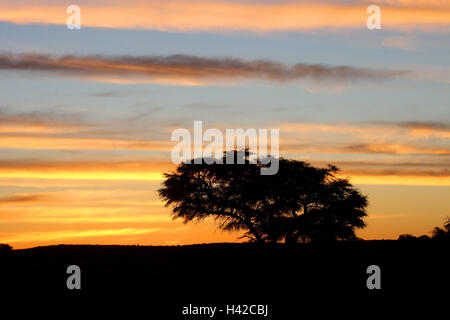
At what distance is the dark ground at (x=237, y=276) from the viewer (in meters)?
32.5

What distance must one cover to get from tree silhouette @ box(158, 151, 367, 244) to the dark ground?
427 inches

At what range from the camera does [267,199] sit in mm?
61406

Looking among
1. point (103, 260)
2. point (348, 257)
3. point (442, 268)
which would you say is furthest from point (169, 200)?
point (442, 268)

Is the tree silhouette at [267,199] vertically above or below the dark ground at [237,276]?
above

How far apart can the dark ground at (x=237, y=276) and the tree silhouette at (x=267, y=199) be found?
10.8m

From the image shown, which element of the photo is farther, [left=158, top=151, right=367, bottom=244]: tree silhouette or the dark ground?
[left=158, top=151, right=367, bottom=244]: tree silhouette

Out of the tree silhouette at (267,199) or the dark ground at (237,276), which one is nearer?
the dark ground at (237,276)

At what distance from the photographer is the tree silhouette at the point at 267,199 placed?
200 feet

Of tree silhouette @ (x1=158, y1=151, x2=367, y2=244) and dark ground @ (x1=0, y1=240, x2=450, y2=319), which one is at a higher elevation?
tree silhouette @ (x1=158, y1=151, x2=367, y2=244)

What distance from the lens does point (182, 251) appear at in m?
49.8

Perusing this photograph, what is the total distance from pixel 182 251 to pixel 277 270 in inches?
448

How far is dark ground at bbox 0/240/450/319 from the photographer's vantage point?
1280 inches
